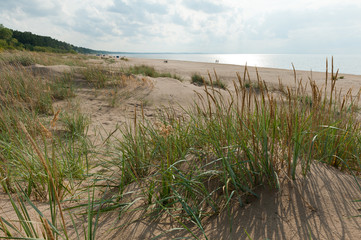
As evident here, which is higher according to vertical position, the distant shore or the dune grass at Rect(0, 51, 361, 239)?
the distant shore

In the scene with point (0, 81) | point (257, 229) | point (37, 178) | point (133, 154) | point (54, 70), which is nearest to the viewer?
point (257, 229)

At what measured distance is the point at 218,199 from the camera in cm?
137

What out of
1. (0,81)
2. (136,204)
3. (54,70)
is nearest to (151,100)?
(0,81)

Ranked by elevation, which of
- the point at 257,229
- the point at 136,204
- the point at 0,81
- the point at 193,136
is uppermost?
the point at 0,81

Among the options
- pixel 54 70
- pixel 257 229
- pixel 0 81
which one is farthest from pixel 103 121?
pixel 54 70

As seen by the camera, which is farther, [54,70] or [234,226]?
[54,70]

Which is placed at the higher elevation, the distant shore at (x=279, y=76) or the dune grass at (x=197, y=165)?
the distant shore at (x=279, y=76)

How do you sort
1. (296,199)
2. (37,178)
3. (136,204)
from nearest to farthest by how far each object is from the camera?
1. (296,199)
2. (136,204)
3. (37,178)

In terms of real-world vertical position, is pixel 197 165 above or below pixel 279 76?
below

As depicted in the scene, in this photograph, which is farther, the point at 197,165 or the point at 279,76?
the point at 279,76

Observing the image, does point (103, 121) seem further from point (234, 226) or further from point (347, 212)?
point (347, 212)

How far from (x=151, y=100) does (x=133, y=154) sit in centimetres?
380

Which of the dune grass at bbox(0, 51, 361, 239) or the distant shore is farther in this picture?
the distant shore

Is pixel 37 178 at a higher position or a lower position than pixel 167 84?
lower
